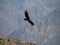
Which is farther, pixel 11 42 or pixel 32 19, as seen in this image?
pixel 32 19

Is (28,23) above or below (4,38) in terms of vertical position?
above

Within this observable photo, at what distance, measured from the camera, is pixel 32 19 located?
8.65 metres

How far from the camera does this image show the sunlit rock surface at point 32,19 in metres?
8.58

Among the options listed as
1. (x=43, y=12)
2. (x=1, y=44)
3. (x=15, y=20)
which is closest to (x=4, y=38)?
(x=1, y=44)

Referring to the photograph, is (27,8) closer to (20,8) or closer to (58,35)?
(20,8)

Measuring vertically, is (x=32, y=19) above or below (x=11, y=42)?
above

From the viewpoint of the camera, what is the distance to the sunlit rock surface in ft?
28.1

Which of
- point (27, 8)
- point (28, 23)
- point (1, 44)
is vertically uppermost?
point (27, 8)

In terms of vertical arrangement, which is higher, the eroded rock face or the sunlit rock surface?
the sunlit rock surface

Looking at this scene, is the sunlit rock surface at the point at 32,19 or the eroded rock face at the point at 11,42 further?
the sunlit rock surface at the point at 32,19

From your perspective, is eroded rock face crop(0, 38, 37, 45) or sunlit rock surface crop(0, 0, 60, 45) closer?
eroded rock face crop(0, 38, 37, 45)

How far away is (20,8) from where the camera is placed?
28.7 feet

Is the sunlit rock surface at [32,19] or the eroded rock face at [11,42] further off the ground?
the sunlit rock surface at [32,19]

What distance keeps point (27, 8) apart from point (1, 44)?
6.18 ft
